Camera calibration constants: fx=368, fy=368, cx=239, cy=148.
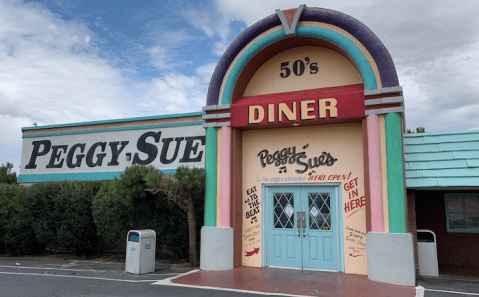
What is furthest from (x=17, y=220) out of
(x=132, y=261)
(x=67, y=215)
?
(x=132, y=261)

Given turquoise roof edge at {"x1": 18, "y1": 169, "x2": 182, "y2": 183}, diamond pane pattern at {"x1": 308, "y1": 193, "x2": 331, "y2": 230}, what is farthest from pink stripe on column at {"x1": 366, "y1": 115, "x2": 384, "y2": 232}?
turquoise roof edge at {"x1": 18, "y1": 169, "x2": 182, "y2": 183}

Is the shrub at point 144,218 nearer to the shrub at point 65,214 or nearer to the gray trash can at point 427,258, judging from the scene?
the shrub at point 65,214

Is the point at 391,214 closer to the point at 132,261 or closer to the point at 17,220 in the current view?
the point at 132,261

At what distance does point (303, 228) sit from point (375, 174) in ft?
8.65

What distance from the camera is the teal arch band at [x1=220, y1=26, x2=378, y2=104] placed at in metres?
10.0

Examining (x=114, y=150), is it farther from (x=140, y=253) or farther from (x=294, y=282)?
(x=294, y=282)

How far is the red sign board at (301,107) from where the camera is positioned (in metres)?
10.2

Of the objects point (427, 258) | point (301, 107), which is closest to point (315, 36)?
point (301, 107)

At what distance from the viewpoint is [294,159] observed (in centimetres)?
1126

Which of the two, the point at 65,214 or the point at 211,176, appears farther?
the point at 65,214

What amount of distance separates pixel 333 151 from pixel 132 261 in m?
6.79

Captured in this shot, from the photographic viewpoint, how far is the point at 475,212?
1206 cm

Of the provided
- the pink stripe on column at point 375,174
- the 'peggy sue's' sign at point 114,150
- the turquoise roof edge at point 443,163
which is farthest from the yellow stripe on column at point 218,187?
the turquoise roof edge at point 443,163

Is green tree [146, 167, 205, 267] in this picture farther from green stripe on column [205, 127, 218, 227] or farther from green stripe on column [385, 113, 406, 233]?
green stripe on column [385, 113, 406, 233]
